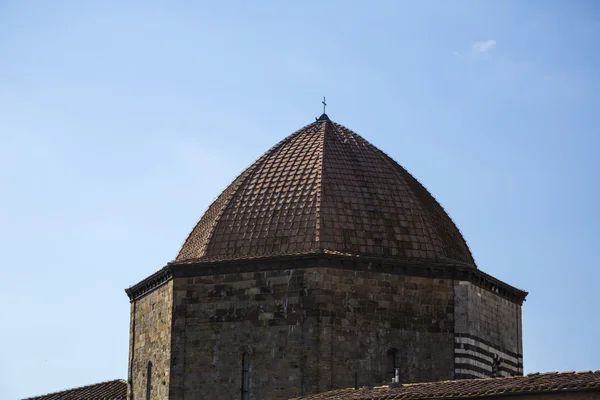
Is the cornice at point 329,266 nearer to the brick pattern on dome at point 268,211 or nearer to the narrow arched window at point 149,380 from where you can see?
the brick pattern on dome at point 268,211

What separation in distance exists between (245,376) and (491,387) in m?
7.61

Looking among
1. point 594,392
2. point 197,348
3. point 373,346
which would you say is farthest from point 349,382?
point 594,392

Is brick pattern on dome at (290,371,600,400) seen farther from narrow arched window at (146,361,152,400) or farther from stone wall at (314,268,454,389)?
narrow arched window at (146,361,152,400)

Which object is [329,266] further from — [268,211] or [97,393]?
[97,393]

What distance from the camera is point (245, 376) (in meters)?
30.0

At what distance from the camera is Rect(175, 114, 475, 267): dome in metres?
31.1

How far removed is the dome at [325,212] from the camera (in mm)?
31062

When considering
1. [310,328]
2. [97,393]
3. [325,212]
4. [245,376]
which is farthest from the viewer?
[97,393]

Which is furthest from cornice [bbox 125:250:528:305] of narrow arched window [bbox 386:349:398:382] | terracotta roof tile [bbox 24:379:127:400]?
terracotta roof tile [bbox 24:379:127:400]

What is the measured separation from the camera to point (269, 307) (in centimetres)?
3017

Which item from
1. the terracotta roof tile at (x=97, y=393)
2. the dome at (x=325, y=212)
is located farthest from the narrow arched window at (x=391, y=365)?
the terracotta roof tile at (x=97, y=393)

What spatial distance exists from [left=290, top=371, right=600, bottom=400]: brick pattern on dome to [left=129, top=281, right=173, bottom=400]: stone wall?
18.5ft

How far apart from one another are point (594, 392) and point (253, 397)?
9413 mm

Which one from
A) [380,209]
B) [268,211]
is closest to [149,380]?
[268,211]
